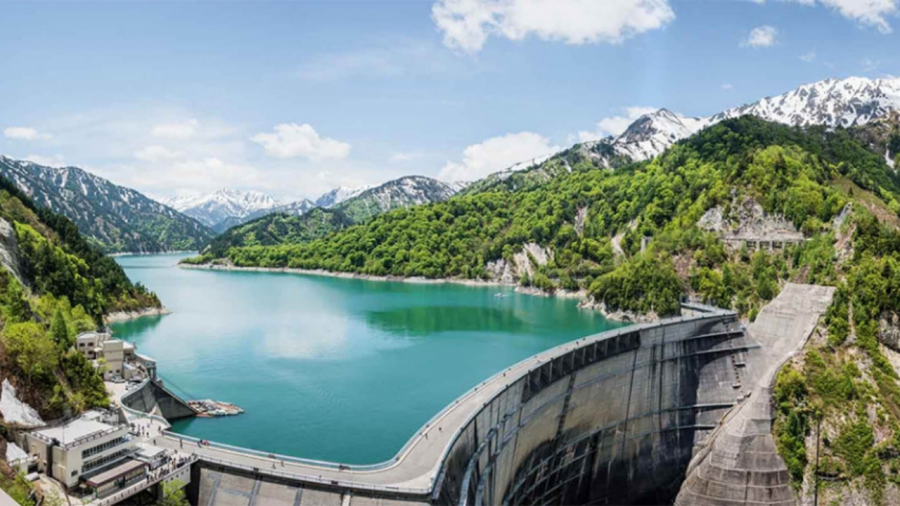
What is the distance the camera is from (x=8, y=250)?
162 ft

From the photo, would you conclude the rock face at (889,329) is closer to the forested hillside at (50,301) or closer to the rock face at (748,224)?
the rock face at (748,224)

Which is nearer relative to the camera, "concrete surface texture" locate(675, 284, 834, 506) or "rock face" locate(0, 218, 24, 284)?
"concrete surface texture" locate(675, 284, 834, 506)

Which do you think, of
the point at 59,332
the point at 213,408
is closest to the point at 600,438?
the point at 213,408

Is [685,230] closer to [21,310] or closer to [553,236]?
[553,236]

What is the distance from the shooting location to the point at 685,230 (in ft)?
315

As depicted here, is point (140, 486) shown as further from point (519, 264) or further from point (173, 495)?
point (519, 264)

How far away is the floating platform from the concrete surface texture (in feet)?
104

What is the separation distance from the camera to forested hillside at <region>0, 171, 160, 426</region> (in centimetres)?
2859

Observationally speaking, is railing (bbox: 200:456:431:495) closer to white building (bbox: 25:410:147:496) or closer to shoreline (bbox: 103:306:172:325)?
white building (bbox: 25:410:147:496)

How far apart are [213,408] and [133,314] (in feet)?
156

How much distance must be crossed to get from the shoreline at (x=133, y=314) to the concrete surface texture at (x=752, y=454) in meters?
Result: 69.3

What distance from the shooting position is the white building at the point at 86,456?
24.0m

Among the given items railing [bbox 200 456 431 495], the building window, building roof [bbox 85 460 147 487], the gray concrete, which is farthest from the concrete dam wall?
the gray concrete

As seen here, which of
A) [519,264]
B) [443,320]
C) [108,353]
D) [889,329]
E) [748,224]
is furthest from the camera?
[519,264]
